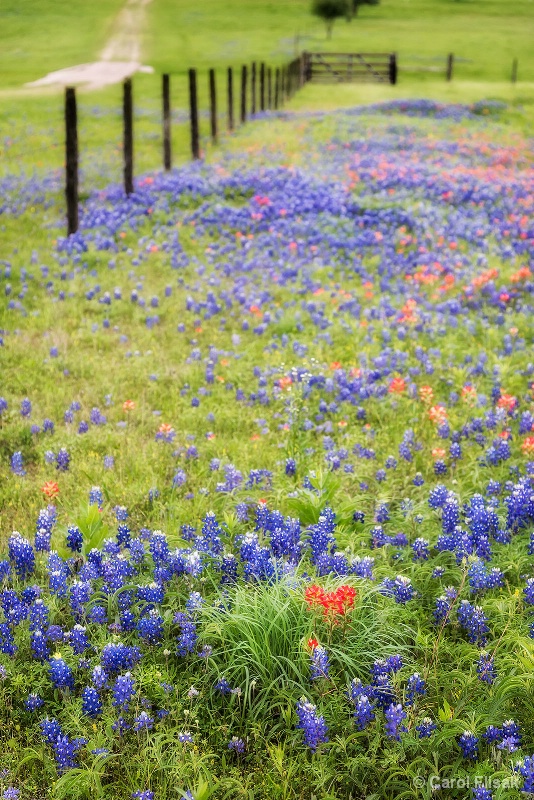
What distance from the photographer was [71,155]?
38.1 feet

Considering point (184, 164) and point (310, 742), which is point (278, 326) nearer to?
point (310, 742)

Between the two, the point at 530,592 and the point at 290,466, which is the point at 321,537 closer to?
the point at 530,592

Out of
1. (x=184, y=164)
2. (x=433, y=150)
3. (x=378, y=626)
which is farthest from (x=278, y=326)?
(x=433, y=150)

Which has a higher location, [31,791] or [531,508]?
[531,508]

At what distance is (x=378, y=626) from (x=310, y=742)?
2.53ft

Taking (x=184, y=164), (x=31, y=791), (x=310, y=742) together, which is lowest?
(x=31, y=791)

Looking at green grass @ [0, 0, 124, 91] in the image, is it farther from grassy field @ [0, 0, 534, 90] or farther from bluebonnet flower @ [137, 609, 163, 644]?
bluebonnet flower @ [137, 609, 163, 644]

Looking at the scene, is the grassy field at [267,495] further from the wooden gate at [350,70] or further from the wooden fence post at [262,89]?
the wooden gate at [350,70]

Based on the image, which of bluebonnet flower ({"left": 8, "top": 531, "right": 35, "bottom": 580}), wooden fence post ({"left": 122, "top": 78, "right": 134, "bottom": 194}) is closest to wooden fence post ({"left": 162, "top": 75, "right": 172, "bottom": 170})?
wooden fence post ({"left": 122, "top": 78, "right": 134, "bottom": 194})


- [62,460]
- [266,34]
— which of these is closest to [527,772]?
[62,460]

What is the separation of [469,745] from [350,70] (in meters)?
56.9

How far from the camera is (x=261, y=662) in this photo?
3.23 m

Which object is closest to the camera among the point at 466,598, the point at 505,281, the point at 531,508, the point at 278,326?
the point at 466,598

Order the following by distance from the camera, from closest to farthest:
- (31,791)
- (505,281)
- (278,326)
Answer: (31,791) → (278,326) → (505,281)
